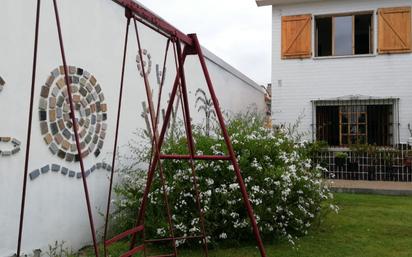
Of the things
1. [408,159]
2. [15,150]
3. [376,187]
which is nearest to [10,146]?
[15,150]

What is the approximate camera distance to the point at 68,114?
15.3 feet

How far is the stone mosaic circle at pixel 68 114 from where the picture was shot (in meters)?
4.39

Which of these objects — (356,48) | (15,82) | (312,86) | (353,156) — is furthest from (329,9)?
(15,82)

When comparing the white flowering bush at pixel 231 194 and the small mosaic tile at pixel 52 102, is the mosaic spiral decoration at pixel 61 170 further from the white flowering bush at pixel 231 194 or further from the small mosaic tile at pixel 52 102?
the small mosaic tile at pixel 52 102

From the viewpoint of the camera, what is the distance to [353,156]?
1059 centimetres

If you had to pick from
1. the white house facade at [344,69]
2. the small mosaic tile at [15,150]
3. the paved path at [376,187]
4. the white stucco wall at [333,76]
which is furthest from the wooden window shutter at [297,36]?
the small mosaic tile at [15,150]

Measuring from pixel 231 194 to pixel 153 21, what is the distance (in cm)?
Result: 259

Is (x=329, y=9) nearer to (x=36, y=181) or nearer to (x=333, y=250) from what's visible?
(x=333, y=250)

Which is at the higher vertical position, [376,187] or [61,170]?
[61,170]

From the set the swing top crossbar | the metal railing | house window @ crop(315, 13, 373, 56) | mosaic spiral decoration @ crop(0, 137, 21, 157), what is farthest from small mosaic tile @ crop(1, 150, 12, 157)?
house window @ crop(315, 13, 373, 56)

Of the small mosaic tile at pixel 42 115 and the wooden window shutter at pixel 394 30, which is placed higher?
the wooden window shutter at pixel 394 30

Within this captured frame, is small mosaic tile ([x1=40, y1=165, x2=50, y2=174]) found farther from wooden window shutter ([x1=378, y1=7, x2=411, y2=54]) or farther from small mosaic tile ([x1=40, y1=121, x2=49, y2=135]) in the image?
wooden window shutter ([x1=378, y1=7, x2=411, y2=54])

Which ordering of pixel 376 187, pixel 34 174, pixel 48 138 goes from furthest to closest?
pixel 376 187, pixel 48 138, pixel 34 174

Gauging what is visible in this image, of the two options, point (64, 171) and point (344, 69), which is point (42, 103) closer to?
point (64, 171)
